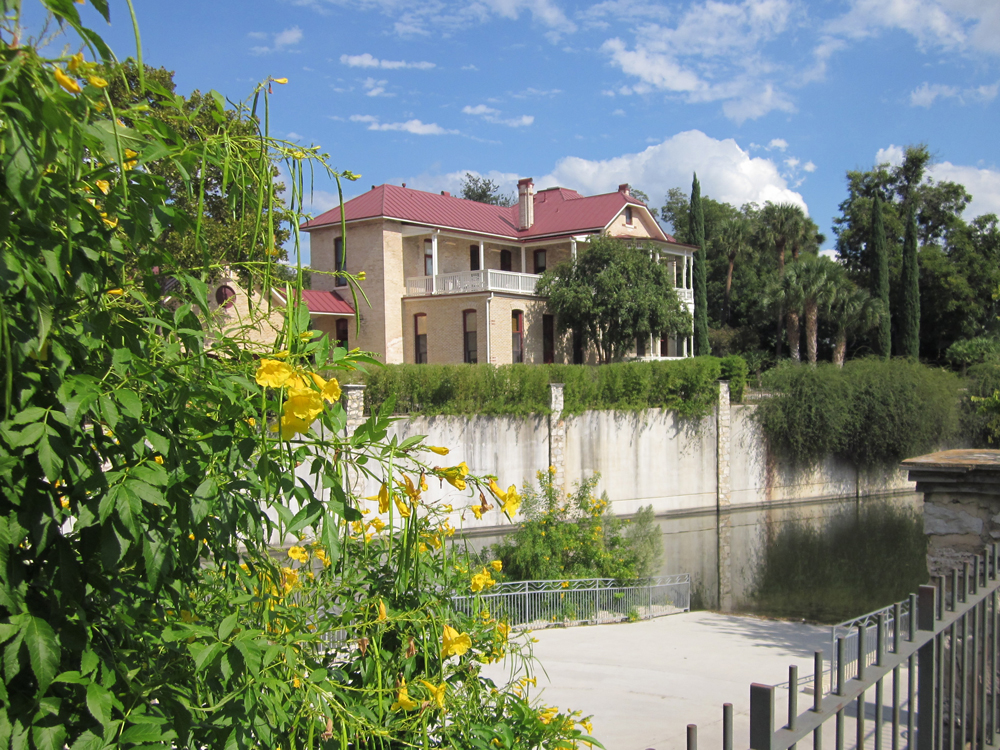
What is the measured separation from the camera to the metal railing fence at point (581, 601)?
12710mm

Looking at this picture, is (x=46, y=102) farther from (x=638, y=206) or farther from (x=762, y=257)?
(x=762, y=257)

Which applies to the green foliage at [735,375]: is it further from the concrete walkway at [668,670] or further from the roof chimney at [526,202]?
the concrete walkway at [668,670]

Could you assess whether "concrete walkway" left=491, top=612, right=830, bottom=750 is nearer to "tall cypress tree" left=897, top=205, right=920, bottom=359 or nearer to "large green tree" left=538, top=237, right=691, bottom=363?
"large green tree" left=538, top=237, right=691, bottom=363

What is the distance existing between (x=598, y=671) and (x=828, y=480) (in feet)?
71.2

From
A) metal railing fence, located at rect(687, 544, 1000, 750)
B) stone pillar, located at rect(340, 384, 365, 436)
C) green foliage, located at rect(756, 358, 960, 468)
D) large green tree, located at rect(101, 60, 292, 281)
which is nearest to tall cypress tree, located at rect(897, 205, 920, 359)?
green foliage, located at rect(756, 358, 960, 468)

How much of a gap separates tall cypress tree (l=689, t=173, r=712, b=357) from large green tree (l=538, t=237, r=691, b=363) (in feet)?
20.5

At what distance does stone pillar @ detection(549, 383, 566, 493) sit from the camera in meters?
23.9

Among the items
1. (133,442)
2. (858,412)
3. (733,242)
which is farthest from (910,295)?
(133,442)

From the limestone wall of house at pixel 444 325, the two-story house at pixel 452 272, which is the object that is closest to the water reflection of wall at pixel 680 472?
the two-story house at pixel 452 272

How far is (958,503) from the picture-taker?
6000mm

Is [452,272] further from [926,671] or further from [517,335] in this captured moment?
[926,671]

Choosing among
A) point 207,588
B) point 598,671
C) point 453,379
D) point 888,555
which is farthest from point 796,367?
point 207,588

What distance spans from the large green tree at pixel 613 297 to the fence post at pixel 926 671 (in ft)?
89.5

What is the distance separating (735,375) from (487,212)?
14249mm
